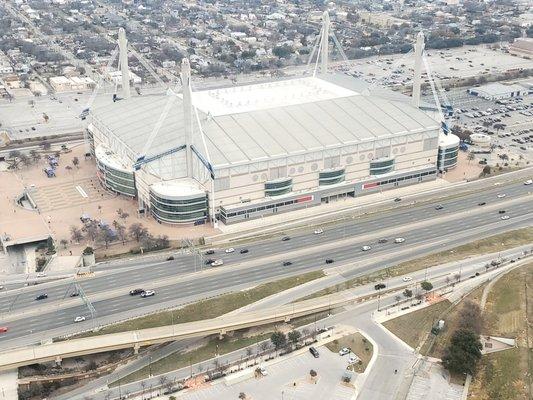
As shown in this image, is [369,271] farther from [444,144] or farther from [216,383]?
[444,144]

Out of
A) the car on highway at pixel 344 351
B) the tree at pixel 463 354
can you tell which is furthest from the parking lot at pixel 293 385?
the tree at pixel 463 354

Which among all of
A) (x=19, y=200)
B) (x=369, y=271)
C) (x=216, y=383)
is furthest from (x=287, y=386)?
(x=19, y=200)

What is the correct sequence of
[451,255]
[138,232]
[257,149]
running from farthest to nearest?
[257,149] < [138,232] < [451,255]

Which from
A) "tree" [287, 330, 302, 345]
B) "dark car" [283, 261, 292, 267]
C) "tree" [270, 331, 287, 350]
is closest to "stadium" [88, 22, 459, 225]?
"dark car" [283, 261, 292, 267]

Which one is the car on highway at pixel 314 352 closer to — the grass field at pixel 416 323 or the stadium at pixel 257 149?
the grass field at pixel 416 323

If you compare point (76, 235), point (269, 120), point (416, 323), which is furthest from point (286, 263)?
point (269, 120)

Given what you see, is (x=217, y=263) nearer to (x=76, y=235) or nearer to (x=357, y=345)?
(x=76, y=235)
